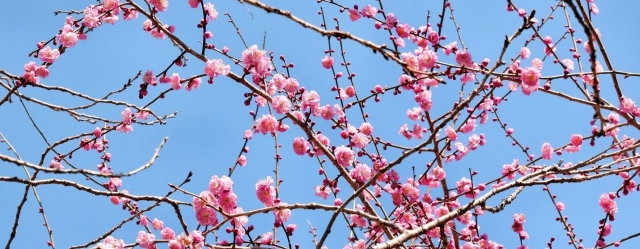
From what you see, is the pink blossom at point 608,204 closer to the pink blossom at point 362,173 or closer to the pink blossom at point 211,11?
the pink blossom at point 362,173

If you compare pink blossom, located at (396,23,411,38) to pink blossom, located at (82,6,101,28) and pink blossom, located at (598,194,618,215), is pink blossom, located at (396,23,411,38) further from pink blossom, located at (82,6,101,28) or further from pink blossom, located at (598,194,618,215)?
pink blossom, located at (82,6,101,28)

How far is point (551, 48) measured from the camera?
4.11 metres

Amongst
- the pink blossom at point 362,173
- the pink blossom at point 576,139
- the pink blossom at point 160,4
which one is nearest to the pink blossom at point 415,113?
the pink blossom at point 362,173

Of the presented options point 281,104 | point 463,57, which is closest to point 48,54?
point 281,104

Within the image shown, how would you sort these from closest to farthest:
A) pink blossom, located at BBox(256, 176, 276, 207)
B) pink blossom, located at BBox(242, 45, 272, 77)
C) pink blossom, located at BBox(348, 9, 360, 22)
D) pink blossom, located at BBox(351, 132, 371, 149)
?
pink blossom, located at BBox(256, 176, 276, 207) < pink blossom, located at BBox(242, 45, 272, 77) < pink blossom, located at BBox(351, 132, 371, 149) < pink blossom, located at BBox(348, 9, 360, 22)

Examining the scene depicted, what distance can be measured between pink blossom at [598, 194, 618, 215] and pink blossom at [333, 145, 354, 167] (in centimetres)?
201

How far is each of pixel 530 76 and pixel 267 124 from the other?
5.85 feet

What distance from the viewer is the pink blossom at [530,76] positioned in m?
3.52

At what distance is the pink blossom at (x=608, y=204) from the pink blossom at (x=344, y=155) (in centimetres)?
201

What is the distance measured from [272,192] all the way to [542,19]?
2.62 meters

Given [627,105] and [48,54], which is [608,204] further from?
[48,54]

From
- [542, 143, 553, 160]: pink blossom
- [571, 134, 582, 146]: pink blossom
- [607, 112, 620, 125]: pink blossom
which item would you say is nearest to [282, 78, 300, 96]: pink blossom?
[542, 143, 553, 160]: pink blossom

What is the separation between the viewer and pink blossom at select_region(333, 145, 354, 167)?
3.77 metres

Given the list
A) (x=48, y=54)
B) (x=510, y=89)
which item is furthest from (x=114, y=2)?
(x=510, y=89)
